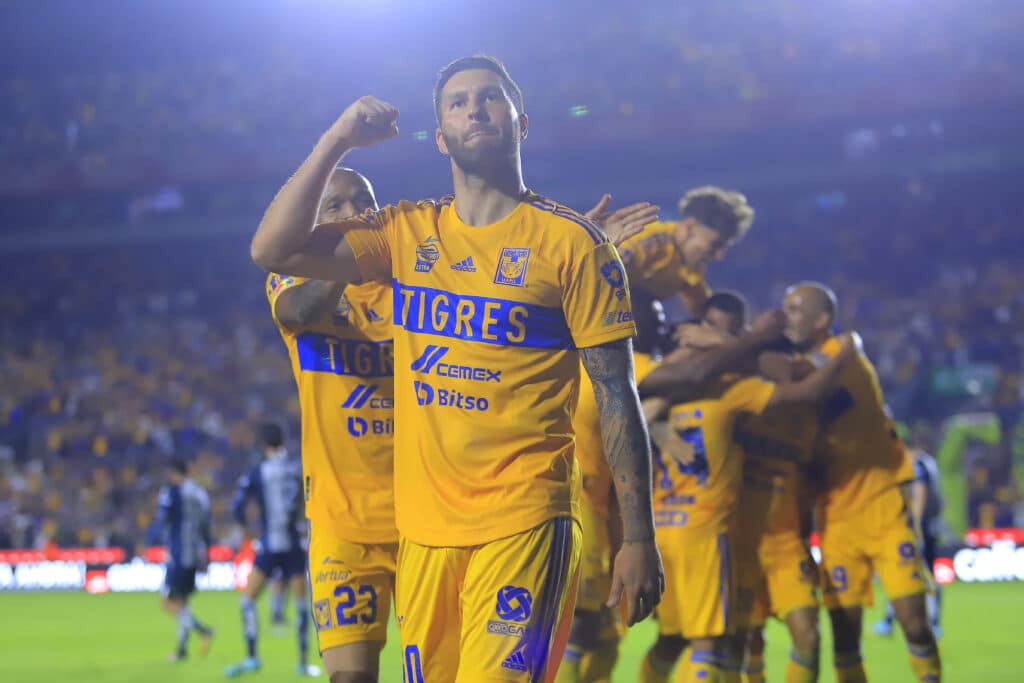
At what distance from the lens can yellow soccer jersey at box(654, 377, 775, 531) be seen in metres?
5.73

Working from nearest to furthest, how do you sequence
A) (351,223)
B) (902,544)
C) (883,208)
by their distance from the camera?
1. (351,223)
2. (902,544)
3. (883,208)

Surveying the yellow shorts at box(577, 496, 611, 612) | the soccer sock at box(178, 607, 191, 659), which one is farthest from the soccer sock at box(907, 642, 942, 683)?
the soccer sock at box(178, 607, 191, 659)

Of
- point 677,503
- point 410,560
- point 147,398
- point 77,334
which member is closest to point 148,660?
point 677,503

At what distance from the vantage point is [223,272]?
96.8ft

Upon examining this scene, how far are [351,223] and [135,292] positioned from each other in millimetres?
27363

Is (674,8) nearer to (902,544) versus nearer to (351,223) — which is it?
(902,544)

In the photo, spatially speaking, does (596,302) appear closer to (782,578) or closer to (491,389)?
(491,389)

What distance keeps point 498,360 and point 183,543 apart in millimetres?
9111

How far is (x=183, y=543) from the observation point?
1156cm

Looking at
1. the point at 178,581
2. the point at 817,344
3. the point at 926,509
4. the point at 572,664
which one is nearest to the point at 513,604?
the point at 572,664

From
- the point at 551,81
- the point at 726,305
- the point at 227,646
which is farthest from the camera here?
the point at 551,81

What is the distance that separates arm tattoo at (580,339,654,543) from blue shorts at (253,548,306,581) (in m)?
7.84

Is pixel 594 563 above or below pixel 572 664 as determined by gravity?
above

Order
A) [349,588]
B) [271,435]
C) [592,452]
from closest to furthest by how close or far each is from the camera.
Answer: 1. [349,588]
2. [592,452]
3. [271,435]
